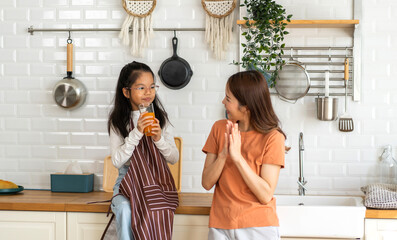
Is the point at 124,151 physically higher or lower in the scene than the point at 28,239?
higher

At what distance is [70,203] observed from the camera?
2.21 m

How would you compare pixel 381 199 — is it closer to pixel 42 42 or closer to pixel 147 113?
pixel 147 113

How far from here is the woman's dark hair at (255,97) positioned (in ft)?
5.97

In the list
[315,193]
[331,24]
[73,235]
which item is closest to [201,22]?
[331,24]

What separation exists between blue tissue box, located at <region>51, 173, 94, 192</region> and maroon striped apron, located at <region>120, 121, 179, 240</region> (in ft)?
1.83

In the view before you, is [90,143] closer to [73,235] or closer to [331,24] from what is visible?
[73,235]

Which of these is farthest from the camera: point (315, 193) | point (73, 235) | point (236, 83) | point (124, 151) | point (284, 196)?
point (315, 193)

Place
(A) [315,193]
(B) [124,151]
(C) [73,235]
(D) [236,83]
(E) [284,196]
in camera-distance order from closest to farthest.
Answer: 1. (D) [236,83]
2. (B) [124,151]
3. (C) [73,235]
4. (E) [284,196]
5. (A) [315,193]

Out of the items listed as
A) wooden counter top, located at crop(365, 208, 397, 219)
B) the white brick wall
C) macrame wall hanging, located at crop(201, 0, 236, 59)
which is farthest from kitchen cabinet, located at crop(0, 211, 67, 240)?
wooden counter top, located at crop(365, 208, 397, 219)

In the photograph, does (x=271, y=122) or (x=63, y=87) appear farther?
(x=63, y=87)

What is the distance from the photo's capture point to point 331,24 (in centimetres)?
249

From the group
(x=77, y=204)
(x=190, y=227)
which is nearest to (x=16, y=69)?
(x=77, y=204)

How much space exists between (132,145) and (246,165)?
551 millimetres

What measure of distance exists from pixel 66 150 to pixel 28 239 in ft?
1.92
